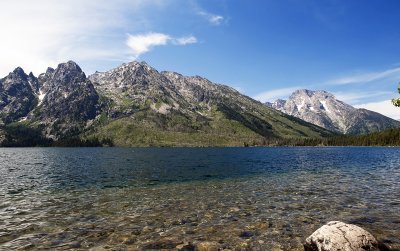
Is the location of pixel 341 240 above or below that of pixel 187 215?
above

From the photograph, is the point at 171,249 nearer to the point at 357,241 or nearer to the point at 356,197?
the point at 357,241

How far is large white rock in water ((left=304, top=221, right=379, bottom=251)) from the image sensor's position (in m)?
18.2

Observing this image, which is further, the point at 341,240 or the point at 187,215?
the point at 187,215

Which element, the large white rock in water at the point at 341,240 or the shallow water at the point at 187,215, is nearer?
the large white rock in water at the point at 341,240

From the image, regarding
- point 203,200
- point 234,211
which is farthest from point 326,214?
point 203,200

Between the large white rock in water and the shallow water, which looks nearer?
the large white rock in water

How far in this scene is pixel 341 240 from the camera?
18.4 meters

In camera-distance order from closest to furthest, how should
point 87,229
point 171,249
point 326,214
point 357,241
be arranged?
point 357,241
point 171,249
point 87,229
point 326,214

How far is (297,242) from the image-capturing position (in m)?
22.3

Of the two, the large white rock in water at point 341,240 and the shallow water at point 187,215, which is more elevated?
the large white rock in water at point 341,240

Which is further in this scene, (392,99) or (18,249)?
(392,99)

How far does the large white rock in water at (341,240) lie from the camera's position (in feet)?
59.8

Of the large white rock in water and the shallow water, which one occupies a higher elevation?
the large white rock in water

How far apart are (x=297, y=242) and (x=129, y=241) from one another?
12.0 m
